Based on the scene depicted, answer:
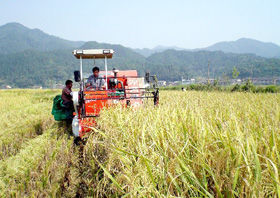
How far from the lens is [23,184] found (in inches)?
102

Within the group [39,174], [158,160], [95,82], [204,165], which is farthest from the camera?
[95,82]

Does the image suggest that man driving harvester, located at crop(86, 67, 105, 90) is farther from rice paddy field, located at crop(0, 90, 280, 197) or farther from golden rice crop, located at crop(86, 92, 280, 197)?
golden rice crop, located at crop(86, 92, 280, 197)

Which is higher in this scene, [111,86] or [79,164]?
[111,86]

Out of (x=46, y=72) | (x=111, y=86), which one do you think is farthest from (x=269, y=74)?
(x=46, y=72)

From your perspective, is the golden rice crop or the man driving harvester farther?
the man driving harvester

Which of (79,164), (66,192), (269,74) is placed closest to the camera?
(66,192)

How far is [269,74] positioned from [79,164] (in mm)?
113578

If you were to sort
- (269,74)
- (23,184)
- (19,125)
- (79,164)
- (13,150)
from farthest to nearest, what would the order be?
1. (269,74)
2. (19,125)
3. (13,150)
4. (79,164)
5. (23,184)

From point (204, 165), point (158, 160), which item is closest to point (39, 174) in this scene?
point (158, 160)

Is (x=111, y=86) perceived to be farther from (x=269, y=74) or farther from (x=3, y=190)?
(x=269, y=74)

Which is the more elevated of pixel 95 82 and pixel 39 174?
pixel 95 82

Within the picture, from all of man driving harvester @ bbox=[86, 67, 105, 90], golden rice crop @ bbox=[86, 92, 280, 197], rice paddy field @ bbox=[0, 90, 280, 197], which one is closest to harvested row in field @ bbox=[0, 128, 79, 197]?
rice paddy field @ bbox=[0, 90, 280, 197]

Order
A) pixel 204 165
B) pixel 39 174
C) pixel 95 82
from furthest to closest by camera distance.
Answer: pixel 95 82 → pixel 39 174 → pixel 204 165

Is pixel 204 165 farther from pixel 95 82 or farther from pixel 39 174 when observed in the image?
pixel 95 82
